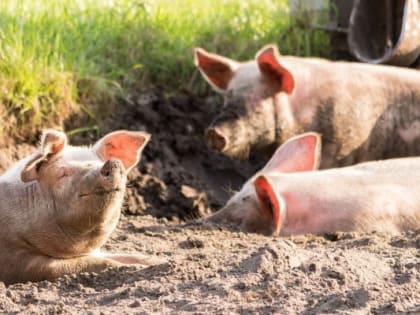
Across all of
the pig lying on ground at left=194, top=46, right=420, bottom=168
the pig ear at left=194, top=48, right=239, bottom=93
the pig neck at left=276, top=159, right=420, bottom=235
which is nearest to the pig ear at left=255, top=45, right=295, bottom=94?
the pig lying on ground at left=194, top=46, right=420, bottom=168

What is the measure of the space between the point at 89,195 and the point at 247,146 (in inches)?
122

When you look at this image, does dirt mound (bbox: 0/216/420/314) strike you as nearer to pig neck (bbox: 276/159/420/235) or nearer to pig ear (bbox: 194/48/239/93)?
pig neck (bbox: 276/159/420/235)

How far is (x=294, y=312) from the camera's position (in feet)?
13.8

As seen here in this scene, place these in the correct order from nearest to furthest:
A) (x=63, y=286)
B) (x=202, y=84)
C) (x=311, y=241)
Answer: (x=63, y=286)
(x=311, y=241)
(x=202, y=84)

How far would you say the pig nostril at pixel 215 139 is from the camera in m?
7.79

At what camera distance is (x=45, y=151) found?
5207 mm

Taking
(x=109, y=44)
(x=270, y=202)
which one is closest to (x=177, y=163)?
(x=109, y=44)

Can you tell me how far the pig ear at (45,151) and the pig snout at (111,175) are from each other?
39 cm

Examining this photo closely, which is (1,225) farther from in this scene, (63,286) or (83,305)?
(83,305)

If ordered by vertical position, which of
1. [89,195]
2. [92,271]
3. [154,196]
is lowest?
[154,196]

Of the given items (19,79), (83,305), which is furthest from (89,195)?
(19,79)

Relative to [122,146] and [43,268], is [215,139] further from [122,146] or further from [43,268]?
[43,268]

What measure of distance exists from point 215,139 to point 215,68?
59 cm

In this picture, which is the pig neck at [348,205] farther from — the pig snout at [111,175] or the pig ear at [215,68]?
the pig ear at [215,68]
